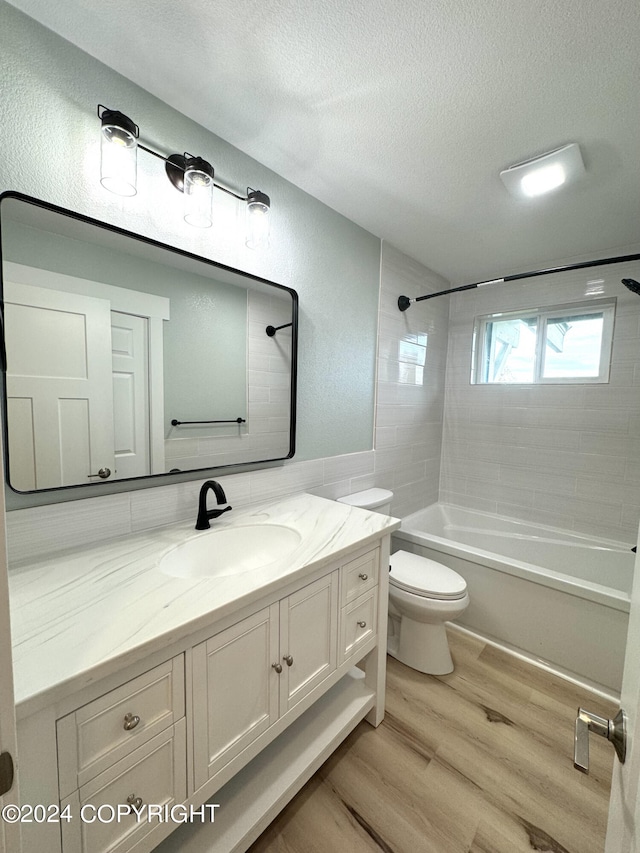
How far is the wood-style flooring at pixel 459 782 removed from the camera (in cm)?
107

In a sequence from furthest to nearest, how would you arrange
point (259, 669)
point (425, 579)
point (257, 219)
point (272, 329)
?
point (425, 579) → point (272, 329) → point (257, 219) → point (259, 669)

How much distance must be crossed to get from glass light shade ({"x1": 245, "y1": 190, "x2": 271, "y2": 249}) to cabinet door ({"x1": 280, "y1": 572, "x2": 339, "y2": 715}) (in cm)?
135

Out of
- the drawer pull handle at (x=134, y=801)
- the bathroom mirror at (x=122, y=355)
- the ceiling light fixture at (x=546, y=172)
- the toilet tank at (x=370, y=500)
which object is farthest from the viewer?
the toilet tank at (x=370, y=500)

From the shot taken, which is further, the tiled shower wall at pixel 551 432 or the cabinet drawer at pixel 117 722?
the tiled shower wall at pixel 551 432

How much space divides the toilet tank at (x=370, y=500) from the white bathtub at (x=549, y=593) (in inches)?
14.2

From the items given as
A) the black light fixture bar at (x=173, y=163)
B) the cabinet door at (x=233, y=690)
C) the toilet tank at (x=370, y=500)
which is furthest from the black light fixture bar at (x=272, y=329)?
the cabinet door at (x=233, y=690)

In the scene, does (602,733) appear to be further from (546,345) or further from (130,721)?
(546,345)

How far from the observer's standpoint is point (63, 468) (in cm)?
101

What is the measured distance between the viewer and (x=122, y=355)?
1.11 meters

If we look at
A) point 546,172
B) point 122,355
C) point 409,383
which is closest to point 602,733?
point 122,355

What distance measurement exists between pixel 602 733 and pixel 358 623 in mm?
875

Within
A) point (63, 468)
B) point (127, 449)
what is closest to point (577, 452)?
point (127, 449)

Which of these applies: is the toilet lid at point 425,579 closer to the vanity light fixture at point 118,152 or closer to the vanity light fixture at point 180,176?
the vanity light fixture at point 180,176

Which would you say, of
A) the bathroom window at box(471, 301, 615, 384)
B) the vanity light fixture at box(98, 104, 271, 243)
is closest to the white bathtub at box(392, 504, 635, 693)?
the bathroom window at box(471, 301, 615, 384)
